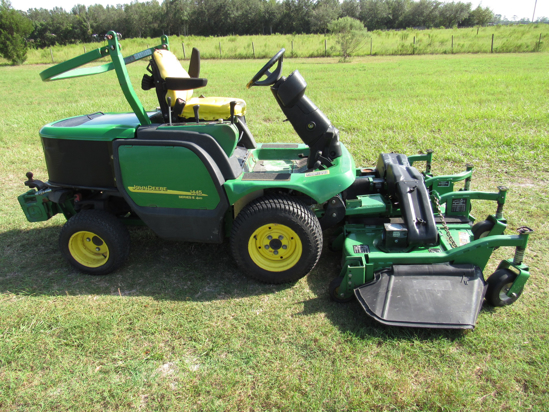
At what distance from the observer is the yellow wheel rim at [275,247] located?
3.21 m

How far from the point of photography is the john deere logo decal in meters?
3.22

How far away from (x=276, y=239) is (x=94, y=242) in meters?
1.56

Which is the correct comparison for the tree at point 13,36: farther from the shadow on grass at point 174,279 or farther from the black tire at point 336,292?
the black tire at point 336,292

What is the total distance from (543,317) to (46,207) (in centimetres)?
402

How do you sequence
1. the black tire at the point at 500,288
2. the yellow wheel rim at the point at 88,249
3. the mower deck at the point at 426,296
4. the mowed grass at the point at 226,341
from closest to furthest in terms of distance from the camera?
the mowed grass at the point at 226,341 → the mower deck at the point at 426,296 → the black tire at the point at 500,288 → the yellow wheel rim at the point at 88,249

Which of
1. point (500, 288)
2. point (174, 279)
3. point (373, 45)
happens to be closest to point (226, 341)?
point (174, 279)

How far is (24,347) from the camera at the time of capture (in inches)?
109

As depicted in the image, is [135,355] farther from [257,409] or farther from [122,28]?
[122,28]

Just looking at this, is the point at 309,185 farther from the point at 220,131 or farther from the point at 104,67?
the point at 104,67

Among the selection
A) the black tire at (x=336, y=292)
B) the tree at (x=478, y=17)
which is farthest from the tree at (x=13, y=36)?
the tree at (x=478, y=17)

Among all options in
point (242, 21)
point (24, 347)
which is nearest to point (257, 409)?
point (24, 347)

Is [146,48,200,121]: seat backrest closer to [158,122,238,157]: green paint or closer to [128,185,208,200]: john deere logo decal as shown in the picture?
[158,122,238,157]: green paint

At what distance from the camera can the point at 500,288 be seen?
2855 mm

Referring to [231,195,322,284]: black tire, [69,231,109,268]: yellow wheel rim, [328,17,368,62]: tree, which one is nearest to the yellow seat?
[231,195,322,284]: black tire
